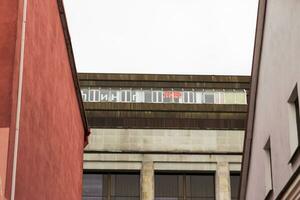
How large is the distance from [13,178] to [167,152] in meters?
27.5

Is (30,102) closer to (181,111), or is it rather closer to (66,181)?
(66,181)

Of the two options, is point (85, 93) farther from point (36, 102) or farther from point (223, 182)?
point (36, 102)

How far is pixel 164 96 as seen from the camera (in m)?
42.8

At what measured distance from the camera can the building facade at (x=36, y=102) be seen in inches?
500

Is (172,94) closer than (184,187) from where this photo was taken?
No

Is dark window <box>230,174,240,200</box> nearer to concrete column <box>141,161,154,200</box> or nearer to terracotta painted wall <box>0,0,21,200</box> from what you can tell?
concrete column <box>141,161,154,200</box>

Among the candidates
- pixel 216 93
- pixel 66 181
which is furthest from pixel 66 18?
pixel 216 93

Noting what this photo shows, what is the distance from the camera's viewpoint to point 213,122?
4041 cm

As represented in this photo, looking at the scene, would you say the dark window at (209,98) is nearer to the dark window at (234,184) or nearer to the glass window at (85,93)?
the dark window at (234,184)

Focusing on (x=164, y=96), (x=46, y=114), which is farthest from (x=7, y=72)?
(x=164, y=96)

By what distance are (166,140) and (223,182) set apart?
4.18 m

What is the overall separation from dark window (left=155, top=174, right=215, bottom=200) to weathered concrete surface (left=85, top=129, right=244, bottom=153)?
1.59 meters

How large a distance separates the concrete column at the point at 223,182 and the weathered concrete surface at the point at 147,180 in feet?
12.5

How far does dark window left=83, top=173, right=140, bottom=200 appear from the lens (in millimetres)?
39094
